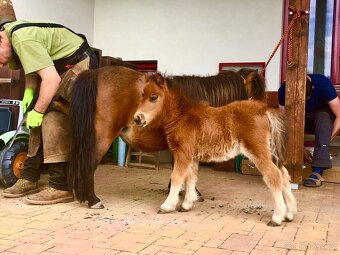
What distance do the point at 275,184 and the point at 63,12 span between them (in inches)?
210

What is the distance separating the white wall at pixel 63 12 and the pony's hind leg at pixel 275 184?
466 centimetres

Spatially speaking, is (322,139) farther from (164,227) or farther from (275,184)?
(164,227)

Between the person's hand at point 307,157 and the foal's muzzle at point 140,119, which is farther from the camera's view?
the person's hand at point 307,157

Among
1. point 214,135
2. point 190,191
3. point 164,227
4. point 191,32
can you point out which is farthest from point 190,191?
point 191,32

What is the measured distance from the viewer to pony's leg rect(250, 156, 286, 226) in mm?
3404

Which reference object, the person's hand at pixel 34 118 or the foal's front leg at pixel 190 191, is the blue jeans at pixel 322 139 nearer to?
the foal's front leg at pixel 190 191

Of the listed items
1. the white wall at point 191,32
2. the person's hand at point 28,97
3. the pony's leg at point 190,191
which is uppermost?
the white wall at point 191,32

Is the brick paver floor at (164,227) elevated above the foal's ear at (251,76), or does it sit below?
below

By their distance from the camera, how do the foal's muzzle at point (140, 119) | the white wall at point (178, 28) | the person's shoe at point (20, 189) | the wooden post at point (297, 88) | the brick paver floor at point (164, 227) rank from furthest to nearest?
the white wall at point (178, 28)
the wooden post at point (297, 88)
the person's shoe at point (20, 189)
the foal's muzzle at point (140, 119)
the brick paver floor at point (164, 227)

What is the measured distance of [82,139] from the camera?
3.81 m

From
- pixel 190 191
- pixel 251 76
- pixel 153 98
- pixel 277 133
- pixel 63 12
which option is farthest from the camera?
pixel 63 12

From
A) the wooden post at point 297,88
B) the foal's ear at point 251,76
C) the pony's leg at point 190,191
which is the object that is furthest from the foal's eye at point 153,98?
the wooden post at point 297,88

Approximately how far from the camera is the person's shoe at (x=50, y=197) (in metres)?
3.89

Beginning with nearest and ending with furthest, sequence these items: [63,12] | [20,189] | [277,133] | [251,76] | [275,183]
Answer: [275,183] < [277,133] < [20,189] < [251,76] < [63,12]
